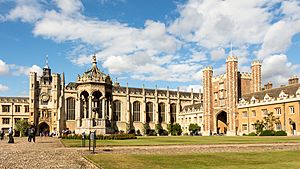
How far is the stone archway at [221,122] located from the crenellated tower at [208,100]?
6.38ft

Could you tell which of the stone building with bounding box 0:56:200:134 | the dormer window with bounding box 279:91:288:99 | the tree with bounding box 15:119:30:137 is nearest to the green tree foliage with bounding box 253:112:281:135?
the dormer window with bounding box 279:91:288:99

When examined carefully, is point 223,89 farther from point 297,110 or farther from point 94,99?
point 94,99

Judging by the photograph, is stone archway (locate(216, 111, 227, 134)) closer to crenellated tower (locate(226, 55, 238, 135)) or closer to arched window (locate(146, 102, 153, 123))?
crenellated tower (locate(226, 55, 238, 135))

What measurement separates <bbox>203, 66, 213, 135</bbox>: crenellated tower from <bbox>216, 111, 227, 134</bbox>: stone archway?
1.95 m

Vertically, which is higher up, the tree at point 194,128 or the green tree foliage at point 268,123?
the green tree foliage at point 268,123

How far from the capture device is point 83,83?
4109cm

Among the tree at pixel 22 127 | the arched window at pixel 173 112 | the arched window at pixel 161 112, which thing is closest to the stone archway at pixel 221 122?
the arched window at pixel 173 112

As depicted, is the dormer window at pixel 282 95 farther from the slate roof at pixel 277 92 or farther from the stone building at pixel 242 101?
the slate roof at pixel 277 92

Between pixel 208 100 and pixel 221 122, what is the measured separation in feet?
18.4

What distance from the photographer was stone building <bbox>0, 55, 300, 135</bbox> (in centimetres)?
5744

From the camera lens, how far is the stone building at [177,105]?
57.4 metres

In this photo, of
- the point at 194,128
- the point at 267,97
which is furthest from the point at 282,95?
the point at 194,128

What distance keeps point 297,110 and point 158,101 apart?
42.6 metres

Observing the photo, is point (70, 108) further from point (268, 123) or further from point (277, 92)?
point (277, 92)
